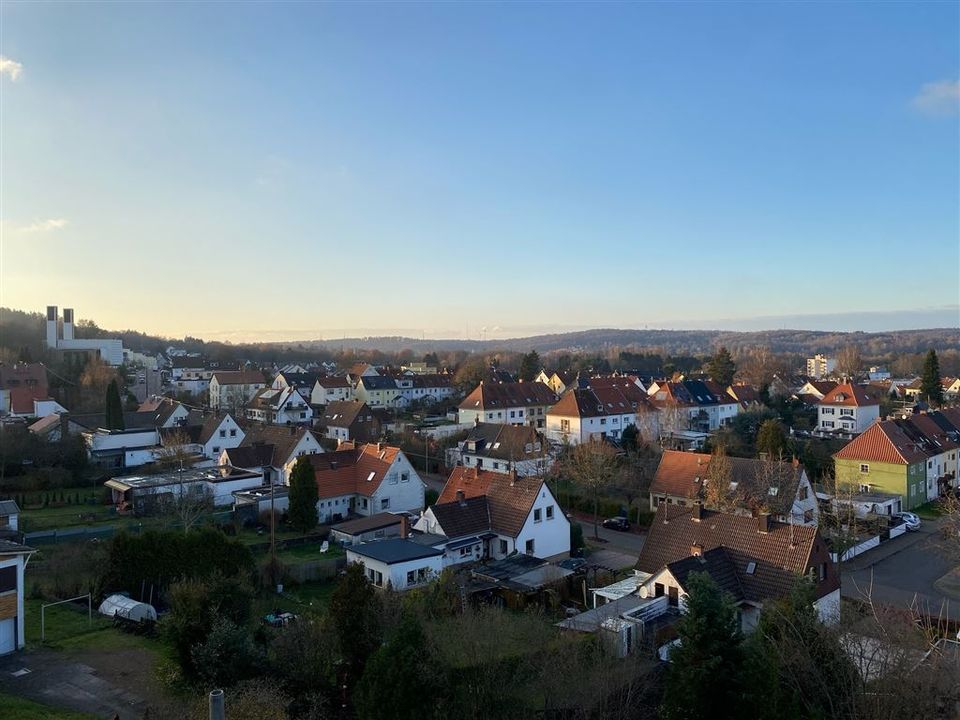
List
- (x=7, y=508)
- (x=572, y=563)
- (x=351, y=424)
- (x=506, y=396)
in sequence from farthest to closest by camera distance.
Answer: (x=506, y=396)
(x=351, y=424)
(x=7, y=508)
(x=572, y=563)

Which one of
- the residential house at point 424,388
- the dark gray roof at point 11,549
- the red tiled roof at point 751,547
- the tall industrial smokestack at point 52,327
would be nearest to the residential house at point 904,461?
the red tiled roof at point 751,547

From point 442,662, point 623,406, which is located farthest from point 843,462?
point 442,662

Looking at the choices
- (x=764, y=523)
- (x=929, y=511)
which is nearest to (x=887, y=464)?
(x=929, y=511)

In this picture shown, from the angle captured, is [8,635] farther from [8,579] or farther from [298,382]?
[298,382]

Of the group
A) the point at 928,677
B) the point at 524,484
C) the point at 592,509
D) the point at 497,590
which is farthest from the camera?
the point at 592,509

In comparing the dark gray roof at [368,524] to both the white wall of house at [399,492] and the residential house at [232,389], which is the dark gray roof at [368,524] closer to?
the white wall of house at [399,492]

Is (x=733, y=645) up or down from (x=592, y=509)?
up

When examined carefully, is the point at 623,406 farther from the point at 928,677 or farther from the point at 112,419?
the point at 928,677

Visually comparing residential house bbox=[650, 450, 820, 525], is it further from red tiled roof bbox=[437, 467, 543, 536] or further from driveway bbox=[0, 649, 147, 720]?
driveway bbox=[0, 649, 147, 720]
